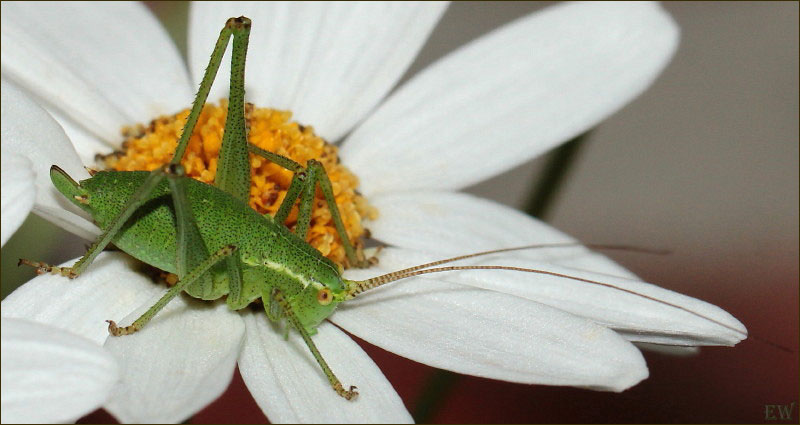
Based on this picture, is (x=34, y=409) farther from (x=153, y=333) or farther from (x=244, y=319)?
(x=244, y=319)

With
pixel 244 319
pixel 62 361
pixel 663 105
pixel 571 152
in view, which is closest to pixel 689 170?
pixel 663 105

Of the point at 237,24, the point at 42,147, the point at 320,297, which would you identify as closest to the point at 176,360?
the point at 320,297

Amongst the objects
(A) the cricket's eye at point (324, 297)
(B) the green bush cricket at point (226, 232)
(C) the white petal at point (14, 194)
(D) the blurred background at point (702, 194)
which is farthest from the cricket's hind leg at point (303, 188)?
(D) the blurred background at point (702, 194)

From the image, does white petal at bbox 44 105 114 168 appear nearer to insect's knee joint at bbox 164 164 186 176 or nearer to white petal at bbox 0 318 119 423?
insect's knee joint at bbox 164 164 186 176

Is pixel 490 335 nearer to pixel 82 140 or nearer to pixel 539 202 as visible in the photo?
pixel 539 202

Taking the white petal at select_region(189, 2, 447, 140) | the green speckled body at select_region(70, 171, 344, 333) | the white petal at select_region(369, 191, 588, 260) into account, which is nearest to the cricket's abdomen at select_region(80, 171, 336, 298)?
the green speckled body at select_region(70, 171, 344, 333)

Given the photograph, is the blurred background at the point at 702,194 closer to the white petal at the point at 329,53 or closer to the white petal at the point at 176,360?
the white petal at the point at 329,53
